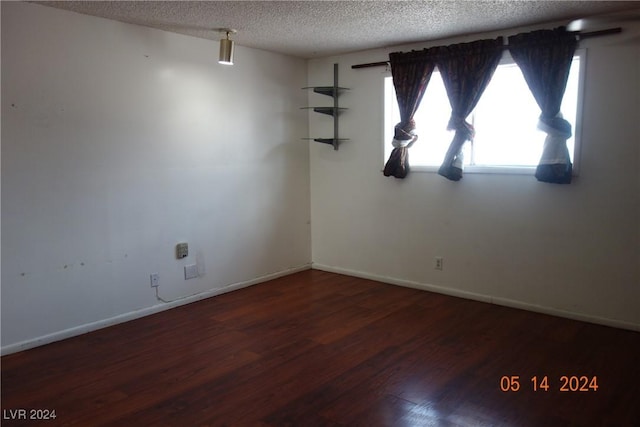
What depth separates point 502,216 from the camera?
12.9 ft

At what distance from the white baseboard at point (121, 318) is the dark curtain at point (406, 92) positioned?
5.54ft

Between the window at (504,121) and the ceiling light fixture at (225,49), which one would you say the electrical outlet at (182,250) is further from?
the window at (504,121)

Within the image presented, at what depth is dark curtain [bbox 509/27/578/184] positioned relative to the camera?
11.3 ft

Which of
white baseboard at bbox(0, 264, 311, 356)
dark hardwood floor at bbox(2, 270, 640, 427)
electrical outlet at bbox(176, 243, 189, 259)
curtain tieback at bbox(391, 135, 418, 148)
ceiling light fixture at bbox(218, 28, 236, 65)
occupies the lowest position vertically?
dark hardwood floor at bbox(2, 270, 640, 427)

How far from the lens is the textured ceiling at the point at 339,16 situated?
3.09 m

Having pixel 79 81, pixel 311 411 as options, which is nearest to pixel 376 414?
pixel 311 411

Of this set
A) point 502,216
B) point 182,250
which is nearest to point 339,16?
point 502,216

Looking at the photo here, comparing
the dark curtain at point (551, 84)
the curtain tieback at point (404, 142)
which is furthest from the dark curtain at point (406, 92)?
the dark curtain at point (551, 84)

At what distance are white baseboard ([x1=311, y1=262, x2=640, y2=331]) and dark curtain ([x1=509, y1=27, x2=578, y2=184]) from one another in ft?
3.35

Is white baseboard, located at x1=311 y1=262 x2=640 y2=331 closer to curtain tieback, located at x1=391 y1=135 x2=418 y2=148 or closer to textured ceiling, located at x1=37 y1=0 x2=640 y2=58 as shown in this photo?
curtain tieback, located at x1=391 y1=135 x2=418 y2=148

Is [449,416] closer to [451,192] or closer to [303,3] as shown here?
[451,192]

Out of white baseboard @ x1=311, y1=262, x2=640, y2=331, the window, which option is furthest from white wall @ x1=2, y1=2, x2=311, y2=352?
the window

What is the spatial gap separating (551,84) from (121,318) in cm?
367

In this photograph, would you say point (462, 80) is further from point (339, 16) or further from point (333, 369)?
point (333, 369)
